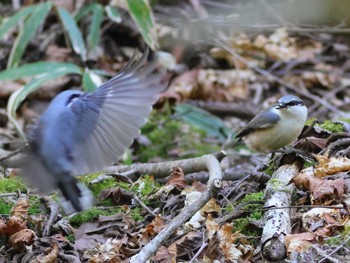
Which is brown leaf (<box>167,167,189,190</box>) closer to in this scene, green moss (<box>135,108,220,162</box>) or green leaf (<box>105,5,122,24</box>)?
green moss (<box>135,108,220,162</box>)

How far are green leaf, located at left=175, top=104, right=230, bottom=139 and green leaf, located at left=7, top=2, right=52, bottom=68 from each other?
170 centimetres

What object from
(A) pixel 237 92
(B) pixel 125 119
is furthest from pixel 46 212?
(A) pixel 237 92

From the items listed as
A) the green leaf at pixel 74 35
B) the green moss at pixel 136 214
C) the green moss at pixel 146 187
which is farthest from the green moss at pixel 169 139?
the green moss at pixel 136 214

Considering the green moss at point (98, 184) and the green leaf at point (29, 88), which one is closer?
the green moss at point (98, 184)

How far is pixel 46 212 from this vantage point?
421 cm

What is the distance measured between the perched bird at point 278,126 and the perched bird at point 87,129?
86 centimetres

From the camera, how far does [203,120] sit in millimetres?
7164

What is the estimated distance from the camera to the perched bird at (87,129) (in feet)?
12.6

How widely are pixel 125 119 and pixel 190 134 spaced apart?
136 inches

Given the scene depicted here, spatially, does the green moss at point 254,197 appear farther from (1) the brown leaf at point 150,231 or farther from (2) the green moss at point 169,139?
(2) the green moss at point 169,139

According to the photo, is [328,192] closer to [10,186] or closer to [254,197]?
[254,197]

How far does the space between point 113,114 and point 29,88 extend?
246cm

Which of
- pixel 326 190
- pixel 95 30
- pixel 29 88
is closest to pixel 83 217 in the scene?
pixel 326 190

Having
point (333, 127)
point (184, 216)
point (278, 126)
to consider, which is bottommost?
point (333, 127)
